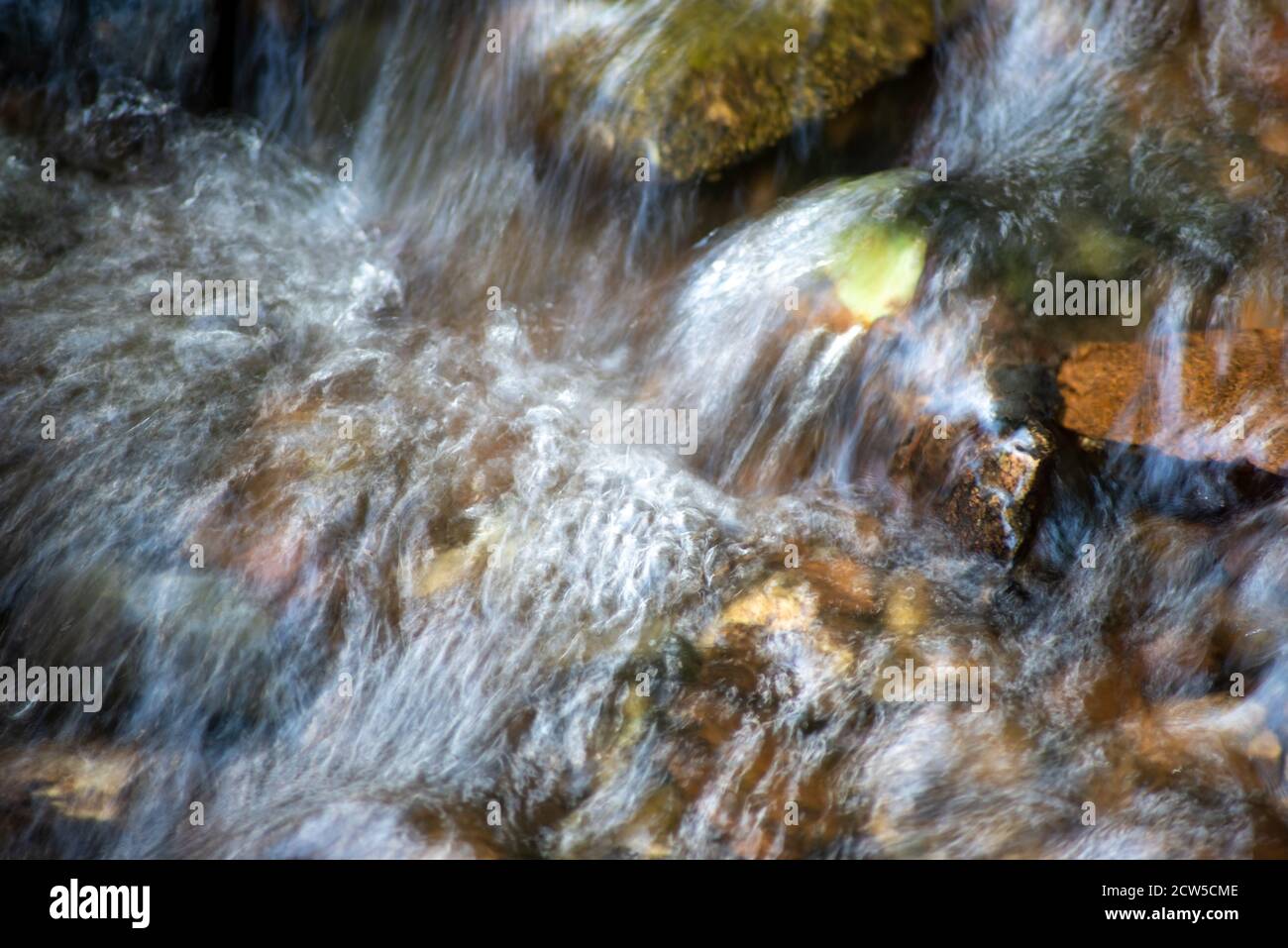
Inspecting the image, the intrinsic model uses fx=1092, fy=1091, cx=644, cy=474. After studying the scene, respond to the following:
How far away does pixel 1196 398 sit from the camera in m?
5.16

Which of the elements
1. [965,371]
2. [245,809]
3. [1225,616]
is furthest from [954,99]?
[245,809]

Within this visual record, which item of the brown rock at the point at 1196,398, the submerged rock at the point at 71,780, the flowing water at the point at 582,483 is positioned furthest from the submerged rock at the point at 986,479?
the submerged rock at the point at 71,780

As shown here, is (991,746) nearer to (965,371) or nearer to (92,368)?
(965,371)

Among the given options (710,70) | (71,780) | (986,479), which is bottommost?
(71,780)

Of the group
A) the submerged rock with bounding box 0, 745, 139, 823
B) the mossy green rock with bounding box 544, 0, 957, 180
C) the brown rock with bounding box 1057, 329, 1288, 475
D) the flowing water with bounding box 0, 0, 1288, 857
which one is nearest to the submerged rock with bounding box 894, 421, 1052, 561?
the flowing water with bounding box 0, 0, 1288, 857

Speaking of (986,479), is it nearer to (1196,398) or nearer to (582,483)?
(1196,398)

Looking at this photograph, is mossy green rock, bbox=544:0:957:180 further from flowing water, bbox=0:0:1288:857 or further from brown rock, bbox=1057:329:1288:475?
brown rock, bbox=1057:329:1288:475

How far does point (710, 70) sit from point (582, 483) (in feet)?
8.30

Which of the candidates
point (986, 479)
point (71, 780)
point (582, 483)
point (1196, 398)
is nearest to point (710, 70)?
point (582, 483)

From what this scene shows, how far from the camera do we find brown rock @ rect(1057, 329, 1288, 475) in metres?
5.05

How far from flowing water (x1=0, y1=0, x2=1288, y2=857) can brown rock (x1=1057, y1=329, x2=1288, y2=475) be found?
0.11 meters

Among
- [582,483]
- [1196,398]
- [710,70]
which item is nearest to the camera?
[1196,398]

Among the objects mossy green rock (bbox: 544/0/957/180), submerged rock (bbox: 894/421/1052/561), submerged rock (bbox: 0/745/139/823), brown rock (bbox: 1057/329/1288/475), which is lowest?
submerged rock (bbox: 0/745/139/823)
